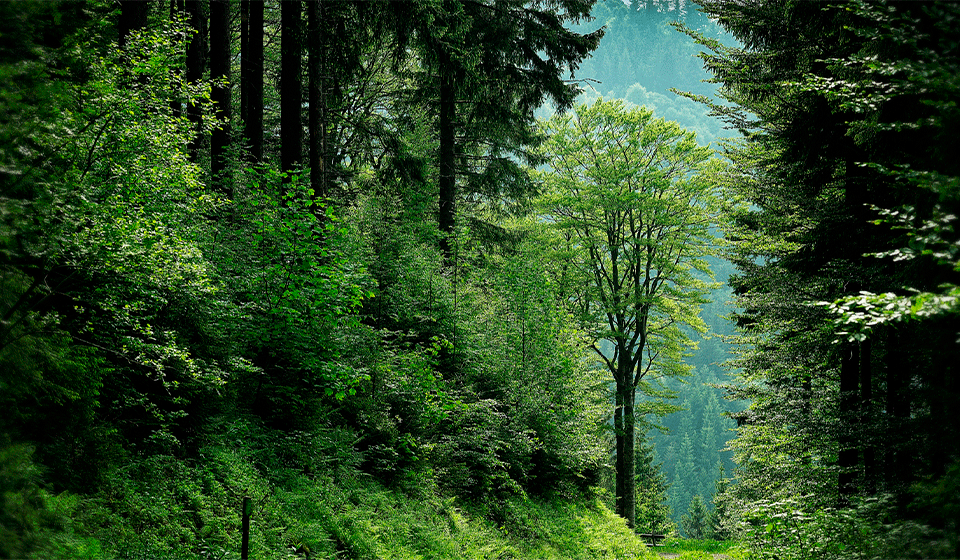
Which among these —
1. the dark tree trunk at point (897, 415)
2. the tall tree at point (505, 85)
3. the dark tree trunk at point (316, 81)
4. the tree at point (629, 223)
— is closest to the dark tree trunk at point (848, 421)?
the dark tree trunk at point (897, 415)

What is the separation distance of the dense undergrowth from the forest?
31mm

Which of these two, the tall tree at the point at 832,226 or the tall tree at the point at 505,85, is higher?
the tall tree at the point at 505,85

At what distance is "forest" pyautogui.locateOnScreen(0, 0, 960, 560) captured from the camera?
12.4ft

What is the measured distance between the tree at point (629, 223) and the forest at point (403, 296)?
114 inches

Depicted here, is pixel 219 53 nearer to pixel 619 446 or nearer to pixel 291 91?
pixel 291 91

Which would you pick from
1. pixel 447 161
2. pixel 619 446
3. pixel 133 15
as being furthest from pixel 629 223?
pixel 133 15

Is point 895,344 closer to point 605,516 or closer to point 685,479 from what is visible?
point 605,516

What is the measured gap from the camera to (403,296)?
11.0 metres

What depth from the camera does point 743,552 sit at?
8102mm

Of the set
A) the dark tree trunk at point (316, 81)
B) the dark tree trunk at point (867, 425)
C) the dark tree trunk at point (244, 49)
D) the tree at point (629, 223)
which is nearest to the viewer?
the dark tree trunk at point (867, 425)

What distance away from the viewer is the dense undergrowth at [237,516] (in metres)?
3.08

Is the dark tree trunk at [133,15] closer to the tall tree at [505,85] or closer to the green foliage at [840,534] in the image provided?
the tall tree at [505,85]

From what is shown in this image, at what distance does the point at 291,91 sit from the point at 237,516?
7.00 m

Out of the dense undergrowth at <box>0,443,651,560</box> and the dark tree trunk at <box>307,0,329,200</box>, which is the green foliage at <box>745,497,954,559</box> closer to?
the dense undergrowth at <box>0,443,651,560</box>
